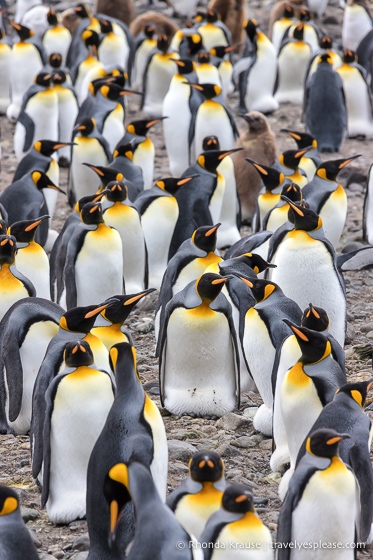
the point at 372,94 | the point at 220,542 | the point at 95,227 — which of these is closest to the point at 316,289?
the point at 95,227

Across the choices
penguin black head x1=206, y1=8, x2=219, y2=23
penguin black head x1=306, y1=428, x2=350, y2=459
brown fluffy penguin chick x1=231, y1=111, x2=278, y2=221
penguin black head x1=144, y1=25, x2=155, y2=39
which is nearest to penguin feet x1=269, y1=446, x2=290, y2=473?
penguin black head x1=306, y1=428, x2=350, y2=459

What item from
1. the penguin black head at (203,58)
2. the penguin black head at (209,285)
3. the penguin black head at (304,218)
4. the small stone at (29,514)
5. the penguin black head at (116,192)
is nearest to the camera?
the small stone at (29,514)

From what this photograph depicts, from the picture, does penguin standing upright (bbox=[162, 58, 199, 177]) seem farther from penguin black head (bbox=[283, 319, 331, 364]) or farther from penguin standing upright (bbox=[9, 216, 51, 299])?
penguin black head (bbox=[283, 319, 331, 364])

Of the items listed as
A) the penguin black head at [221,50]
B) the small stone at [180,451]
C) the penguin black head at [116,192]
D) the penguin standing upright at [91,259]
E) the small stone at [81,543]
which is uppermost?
the penguin black head at [221,50]

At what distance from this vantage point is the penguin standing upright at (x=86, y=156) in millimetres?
9914

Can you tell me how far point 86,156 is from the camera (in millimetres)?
9914

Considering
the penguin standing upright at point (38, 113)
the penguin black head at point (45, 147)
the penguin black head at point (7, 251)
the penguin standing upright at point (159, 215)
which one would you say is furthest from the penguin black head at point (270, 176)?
the penguin standing upright at point (38, 113)

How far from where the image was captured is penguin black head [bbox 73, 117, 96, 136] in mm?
9914

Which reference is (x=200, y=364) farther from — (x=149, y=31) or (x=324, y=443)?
(x=149, y=31)

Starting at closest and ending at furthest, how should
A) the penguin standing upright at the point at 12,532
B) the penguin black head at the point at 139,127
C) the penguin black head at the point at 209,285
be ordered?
the penguin standing upright at the point at 12,532, the penguin black head at the point at 209,285, the penguin black head at the point at 139,127

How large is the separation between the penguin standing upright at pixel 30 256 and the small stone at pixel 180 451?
2.02 metres

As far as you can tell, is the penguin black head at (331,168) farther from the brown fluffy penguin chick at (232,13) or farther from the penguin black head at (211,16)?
the brown fluffy penguin chick at (232,13)

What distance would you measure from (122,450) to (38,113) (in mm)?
7519

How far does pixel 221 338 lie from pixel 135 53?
32.4 ft
